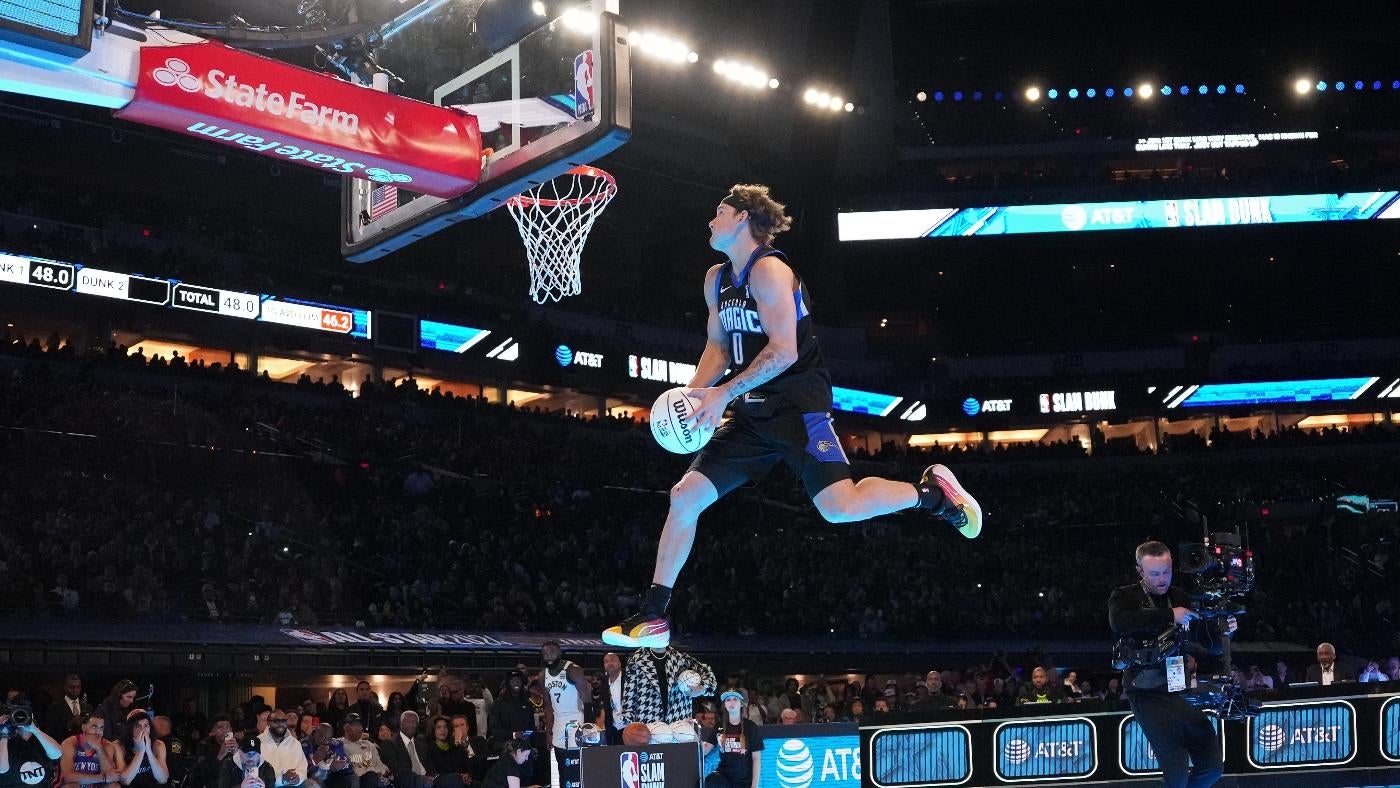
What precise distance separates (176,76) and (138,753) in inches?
264

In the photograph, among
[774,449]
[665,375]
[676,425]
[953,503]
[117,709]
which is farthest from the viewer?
[665,375]

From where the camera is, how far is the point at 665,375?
41.8 m

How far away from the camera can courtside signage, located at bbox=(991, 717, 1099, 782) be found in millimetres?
11352

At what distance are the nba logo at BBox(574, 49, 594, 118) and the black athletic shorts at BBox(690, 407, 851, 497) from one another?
8.89ft

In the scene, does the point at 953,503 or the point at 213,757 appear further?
the point at 213,757

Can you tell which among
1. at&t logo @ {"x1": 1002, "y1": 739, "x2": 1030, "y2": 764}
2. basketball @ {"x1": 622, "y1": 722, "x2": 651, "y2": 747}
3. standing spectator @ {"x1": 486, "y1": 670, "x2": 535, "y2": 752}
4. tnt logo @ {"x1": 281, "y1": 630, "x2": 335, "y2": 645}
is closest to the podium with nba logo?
basketball @ {"x1": 622, "y1": 722, "x2": 651, "y2": 747}

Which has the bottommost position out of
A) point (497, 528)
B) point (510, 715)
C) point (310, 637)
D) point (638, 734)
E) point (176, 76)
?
point (510, 715)

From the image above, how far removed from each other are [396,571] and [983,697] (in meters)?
11.3

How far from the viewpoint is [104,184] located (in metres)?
34.7

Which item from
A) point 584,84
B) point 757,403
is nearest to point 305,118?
point 584,84

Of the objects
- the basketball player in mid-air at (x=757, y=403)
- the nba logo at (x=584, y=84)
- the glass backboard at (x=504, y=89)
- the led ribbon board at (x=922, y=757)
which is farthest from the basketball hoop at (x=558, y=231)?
the led ribbon board at (x=922, y=757)

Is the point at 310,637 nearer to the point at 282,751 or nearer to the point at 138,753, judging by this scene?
the point at 282,751

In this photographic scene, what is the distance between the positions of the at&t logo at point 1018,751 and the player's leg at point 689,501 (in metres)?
6.27

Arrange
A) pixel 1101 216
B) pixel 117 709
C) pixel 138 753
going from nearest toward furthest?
pixel 138 753 → pixel 117 709 → pixel 1101 216
